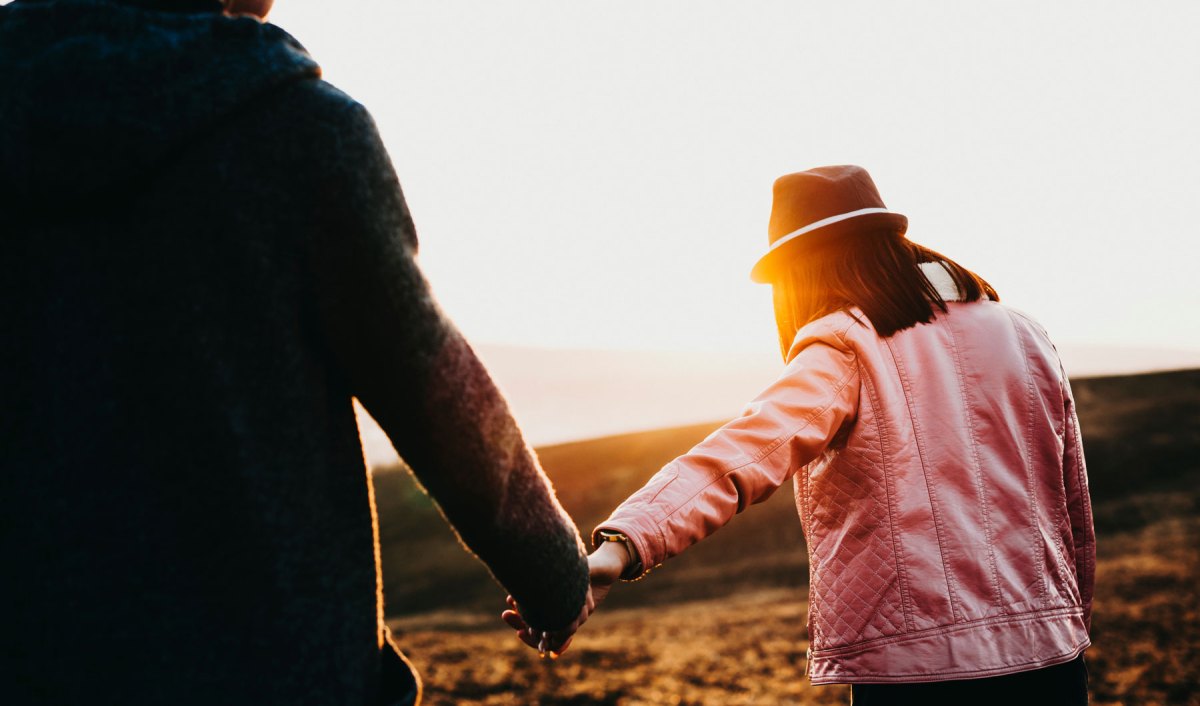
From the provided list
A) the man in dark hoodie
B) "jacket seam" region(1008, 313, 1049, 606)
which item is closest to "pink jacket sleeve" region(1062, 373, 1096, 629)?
"jacket seam" region(1008, 313, 1049, 606)

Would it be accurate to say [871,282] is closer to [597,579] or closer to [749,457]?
[749,457]

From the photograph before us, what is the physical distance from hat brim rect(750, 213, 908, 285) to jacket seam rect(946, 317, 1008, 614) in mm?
355

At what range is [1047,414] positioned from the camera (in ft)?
6.11

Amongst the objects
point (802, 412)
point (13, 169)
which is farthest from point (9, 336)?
point (802, 412)

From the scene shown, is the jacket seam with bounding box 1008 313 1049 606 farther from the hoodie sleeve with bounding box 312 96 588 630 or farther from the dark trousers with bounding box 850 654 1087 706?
the hoodie sleeve with bounding box 312 96 588 630

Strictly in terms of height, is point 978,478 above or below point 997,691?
above

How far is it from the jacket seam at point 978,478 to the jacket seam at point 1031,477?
4.5 inches

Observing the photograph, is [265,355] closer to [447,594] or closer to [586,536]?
[447,594]

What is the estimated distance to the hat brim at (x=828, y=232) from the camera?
1.97 m

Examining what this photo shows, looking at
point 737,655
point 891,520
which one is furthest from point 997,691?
point 737,655

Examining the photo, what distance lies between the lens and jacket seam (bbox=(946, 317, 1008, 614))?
171 cm

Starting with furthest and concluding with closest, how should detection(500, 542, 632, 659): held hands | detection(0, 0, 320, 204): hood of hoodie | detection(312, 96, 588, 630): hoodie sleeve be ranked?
detection(500, 542, 632, 659): held hands < detection(312, 96, 588, 630): hoodie sleeve < detection(0, 0, 320, 204): hood of hoodie

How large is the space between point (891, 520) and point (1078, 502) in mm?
622

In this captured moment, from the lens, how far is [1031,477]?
180cm
